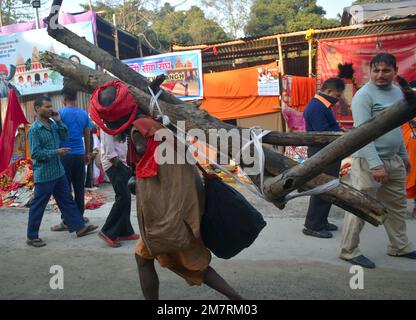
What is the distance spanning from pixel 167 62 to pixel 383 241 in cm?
615

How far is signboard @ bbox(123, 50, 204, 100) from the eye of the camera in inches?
339

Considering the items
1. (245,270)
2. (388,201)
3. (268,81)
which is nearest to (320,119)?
(388,201)

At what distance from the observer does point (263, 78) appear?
8430 mm

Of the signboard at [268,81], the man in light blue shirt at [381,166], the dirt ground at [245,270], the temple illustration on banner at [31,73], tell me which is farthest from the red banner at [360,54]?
the temple illustration on banner at [31,73]

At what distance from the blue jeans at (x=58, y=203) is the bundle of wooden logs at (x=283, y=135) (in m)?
2.25

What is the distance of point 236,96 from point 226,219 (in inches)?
255

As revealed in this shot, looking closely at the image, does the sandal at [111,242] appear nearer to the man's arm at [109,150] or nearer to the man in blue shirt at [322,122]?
the man's arm at [109,150]

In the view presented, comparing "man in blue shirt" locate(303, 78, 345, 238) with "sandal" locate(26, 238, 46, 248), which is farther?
"sandal" locate(26, 238, 46, 248)

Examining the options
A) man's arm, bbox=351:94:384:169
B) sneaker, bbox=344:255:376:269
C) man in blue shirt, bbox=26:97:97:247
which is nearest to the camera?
man's arm, bbox=351:94:384:169

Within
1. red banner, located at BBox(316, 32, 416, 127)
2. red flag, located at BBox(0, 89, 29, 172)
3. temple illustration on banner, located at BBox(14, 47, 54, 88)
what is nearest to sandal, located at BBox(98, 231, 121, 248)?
red flag, located at BBox(0, 89, 29, 172)

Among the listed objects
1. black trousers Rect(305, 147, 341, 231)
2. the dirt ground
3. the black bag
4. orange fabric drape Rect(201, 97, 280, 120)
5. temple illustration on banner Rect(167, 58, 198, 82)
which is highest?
temple illustration on banner Rect(167, 58, 198, 82)

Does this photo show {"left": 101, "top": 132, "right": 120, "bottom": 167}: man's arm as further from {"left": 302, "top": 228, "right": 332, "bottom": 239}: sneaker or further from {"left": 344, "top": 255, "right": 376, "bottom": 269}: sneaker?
{"left": 344, "top": 255, "right": 376, "bottom": 269}: sneaker
